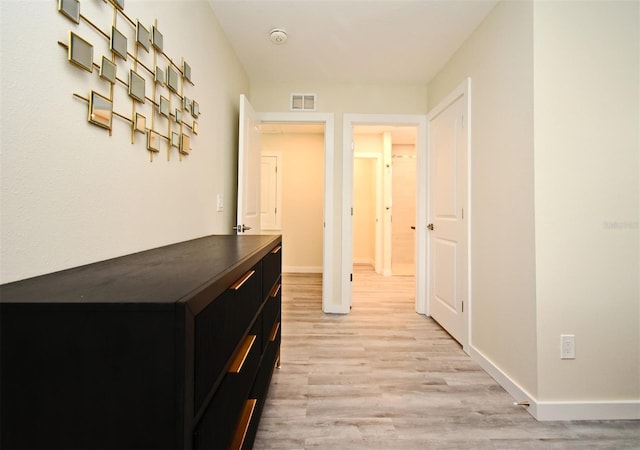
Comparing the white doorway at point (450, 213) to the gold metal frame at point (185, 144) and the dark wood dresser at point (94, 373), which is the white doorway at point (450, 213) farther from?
the dark wood dresser at point (94, 373)

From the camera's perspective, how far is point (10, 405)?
54 cm

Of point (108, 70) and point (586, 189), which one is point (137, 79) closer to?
point (108, 70)

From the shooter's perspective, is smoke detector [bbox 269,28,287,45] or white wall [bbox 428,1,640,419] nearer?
white wall [bbox 428,1,640,419]

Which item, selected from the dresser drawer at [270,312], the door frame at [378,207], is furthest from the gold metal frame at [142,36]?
the door frame at [378,207]

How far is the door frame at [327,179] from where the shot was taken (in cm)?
315

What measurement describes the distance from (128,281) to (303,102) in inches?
112

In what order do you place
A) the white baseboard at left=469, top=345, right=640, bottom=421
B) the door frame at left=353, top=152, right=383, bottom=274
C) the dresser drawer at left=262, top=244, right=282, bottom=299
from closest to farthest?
the dresser drawer at left=262, top=244, right=282, bottom=299, the white baseboard at left=469, top=345, right=640, bottom=421, the door frame at left=353, top=152, right=383, bottom=274

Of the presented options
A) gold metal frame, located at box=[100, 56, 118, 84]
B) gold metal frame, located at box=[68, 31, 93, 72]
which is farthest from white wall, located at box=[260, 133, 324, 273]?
gold metal frame, located at box=[68, 31, 93, 72]

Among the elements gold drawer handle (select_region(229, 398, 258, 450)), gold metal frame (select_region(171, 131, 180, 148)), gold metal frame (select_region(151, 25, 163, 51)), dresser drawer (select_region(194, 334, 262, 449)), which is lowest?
gold drawer handle (select_region(229, 398, 258, 450))

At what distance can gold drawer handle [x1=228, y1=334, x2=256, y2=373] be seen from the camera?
0.91 m

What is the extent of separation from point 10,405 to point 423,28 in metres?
2.81

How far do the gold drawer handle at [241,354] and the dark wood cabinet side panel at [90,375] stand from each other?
343 millimetres

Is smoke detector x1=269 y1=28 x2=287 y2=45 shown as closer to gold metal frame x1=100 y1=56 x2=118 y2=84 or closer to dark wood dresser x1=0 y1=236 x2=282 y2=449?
gold metal frame x1=100 y1=56 x2=118 y2=84

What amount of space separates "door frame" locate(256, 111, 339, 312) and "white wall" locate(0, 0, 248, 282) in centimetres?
156
